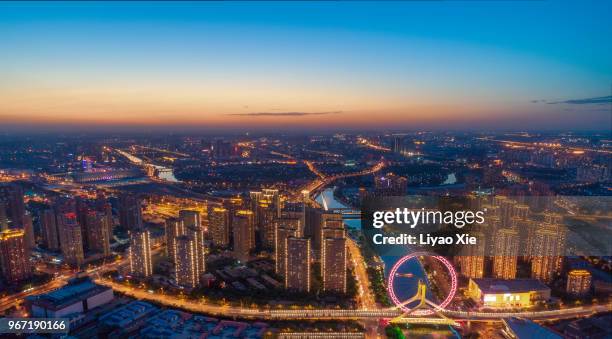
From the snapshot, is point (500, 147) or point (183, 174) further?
point (183, 174)

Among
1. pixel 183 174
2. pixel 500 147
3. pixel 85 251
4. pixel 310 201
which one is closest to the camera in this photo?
pixel 85 251

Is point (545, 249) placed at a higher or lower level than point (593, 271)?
higher

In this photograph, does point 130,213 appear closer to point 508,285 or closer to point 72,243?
point 72,243

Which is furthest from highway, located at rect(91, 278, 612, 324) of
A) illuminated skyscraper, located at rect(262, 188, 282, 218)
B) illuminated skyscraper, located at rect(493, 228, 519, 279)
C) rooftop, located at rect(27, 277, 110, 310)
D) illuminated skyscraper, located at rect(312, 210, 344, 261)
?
illuminated skyscraper, located at rect(262, 188, 282, 218)

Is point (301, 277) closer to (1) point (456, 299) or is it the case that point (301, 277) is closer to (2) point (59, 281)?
(1) point (456, 299)

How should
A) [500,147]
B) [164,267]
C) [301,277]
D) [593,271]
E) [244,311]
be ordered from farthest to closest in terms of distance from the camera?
[500,147]
[164,267]
[593,271]
[301,277]
[244,311]

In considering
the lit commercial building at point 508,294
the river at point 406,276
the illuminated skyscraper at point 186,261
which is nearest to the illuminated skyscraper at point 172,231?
the illuminated skyscraper at point 186,261

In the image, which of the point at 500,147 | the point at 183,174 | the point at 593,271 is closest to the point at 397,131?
the point at 500,147
